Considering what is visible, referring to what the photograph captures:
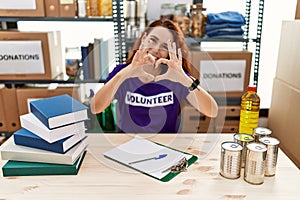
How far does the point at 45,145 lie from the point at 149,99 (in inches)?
25.6

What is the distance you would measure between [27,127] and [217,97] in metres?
1.37

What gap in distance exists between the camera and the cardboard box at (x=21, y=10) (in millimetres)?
1871

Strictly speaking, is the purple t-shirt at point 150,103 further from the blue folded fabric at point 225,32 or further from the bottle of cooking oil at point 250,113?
the blue folded fabric at point 225,32

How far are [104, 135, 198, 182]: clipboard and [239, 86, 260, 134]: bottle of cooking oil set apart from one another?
235 mm

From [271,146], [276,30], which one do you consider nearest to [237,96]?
[276,30]

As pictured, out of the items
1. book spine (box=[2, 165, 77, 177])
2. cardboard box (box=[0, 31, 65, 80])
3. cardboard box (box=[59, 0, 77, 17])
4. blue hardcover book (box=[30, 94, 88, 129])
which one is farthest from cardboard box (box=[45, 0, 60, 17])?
book spine (box=[2, 165, 77, 177])

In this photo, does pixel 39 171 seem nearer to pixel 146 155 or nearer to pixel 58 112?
pixel 58 112

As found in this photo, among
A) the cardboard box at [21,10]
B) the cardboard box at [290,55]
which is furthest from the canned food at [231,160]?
the cardboard box at [21,10]

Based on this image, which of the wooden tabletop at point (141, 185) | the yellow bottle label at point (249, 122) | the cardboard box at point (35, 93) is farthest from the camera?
the cardboard box at point (35, 93)

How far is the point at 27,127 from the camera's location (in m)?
1.00

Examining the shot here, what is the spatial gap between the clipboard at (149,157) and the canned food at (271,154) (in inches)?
9.6

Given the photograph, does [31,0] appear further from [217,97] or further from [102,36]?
[217,97]

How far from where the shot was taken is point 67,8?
1.88 meters

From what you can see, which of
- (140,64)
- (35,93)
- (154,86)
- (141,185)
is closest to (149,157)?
(141,185)
